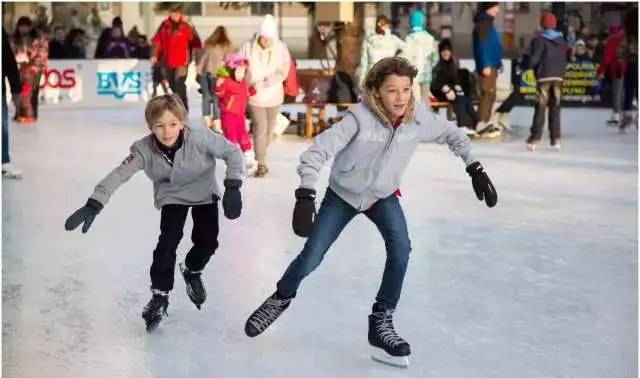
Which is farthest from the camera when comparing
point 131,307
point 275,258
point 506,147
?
point 506,147

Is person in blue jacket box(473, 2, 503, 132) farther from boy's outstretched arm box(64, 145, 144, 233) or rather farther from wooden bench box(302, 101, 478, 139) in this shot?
boy's outstretched arm box(64, 145, 144, 233)

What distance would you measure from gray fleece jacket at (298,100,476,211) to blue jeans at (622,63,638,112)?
10145 mm

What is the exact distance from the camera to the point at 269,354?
13.3ft

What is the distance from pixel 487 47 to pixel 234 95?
466 centimetres

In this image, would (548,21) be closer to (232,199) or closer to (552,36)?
(552,36)

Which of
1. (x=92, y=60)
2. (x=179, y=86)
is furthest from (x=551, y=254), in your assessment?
(x=92, y=60)

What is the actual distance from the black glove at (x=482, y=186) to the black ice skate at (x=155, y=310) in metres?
1.20

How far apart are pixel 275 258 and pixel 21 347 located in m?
1.90

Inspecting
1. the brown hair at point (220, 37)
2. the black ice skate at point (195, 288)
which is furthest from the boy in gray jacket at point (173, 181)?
the brown hair at point (220, 37)

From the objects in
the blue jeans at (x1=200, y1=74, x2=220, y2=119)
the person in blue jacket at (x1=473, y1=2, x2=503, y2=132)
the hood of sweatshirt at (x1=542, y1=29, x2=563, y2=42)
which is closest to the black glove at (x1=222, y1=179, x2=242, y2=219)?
the hood of sweatshirt at (x1=542, y1=29, x2=563, y2=42)

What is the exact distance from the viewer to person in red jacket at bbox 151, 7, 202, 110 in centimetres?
1391

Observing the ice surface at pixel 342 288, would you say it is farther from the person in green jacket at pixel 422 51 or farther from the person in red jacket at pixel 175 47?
the person in red jacket at pixel 175 47

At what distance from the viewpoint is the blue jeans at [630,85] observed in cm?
1370

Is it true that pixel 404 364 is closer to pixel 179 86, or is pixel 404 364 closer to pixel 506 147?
pixel 506 147
